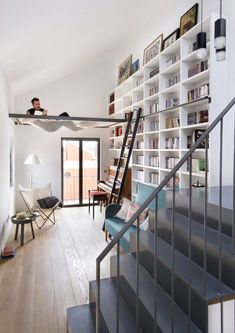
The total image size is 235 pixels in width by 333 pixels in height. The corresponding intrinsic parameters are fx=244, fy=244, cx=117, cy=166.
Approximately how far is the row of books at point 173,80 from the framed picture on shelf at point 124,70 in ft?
6.11

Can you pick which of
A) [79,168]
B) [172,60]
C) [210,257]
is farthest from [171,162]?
[79,168]

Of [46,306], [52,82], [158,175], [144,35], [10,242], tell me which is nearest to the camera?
[46,306]

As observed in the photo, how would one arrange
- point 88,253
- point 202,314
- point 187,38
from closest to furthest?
point 202,314
point 187,38
point 88,253

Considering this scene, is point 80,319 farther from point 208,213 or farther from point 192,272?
point 208,213

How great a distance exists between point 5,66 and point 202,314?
4198 millimetres

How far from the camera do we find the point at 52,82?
21.8ft

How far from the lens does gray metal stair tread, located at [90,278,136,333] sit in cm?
182

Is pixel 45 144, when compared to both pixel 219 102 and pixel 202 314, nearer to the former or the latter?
pixel 219 102

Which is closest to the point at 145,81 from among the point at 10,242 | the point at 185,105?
the point at 185,105

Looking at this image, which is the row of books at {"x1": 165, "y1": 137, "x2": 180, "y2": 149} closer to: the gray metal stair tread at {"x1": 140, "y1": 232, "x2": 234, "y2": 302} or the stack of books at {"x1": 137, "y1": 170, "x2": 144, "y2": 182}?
the stack of books at {"x1": 137, "y1": 170, "x2": 144, "y2": 182}

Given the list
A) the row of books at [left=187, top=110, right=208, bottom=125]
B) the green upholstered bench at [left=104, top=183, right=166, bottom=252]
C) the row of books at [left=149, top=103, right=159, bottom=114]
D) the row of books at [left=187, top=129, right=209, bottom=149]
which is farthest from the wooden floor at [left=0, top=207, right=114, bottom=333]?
the row of books at [left=149, top=103, right=159, bottom=114]

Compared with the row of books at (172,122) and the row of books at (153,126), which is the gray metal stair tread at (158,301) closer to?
the row of books at (172,122)

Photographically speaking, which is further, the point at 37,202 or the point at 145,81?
the point at 37,202

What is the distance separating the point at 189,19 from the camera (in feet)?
11.8
